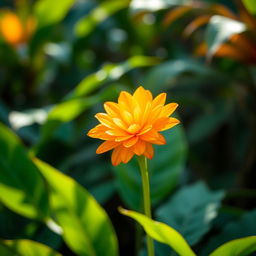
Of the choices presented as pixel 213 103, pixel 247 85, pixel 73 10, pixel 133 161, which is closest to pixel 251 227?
pixel 133 161

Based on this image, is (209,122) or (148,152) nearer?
(148,152)

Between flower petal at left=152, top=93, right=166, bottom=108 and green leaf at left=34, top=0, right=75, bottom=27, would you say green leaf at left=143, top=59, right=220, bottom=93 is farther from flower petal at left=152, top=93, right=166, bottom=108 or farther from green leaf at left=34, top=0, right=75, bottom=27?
flower petal at left=152, top=93, right=166, bottom=108

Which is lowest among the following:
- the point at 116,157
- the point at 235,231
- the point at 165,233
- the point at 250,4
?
the point at 235,231

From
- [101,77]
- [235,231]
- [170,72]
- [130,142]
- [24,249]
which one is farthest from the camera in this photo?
[170,72]

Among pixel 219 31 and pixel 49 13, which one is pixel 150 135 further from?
pixel 49 13

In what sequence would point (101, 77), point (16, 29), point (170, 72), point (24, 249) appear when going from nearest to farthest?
1. point (24, 249)
2. point (101, 77)
3. point (170, 72)
4. point (16, 29)

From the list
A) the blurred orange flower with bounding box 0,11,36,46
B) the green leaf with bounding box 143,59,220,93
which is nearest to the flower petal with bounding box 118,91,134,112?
the green leaf with bounding box 143,59,220,93

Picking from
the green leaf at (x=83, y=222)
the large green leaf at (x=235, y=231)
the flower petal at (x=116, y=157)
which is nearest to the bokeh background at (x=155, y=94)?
the large green leaf at (x=235, y=231)

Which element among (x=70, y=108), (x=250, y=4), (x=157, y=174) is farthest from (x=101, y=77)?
(x=250, y=4)
